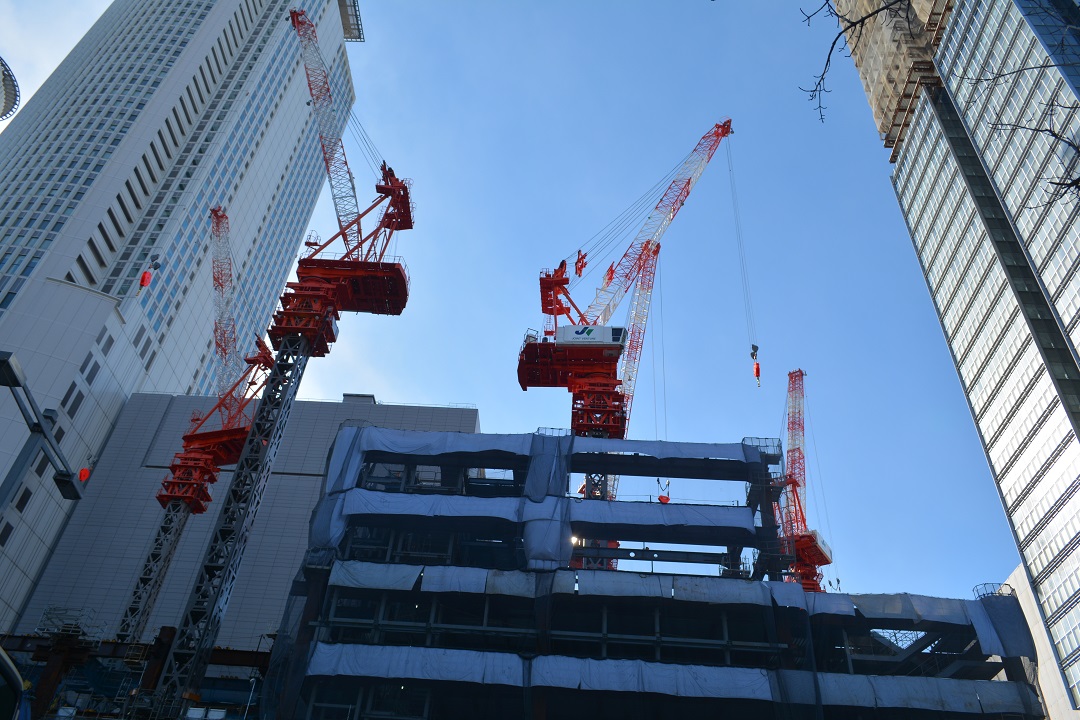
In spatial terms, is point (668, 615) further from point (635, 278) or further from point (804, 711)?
point (635, 278)

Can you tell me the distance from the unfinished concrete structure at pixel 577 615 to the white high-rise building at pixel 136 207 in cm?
3169

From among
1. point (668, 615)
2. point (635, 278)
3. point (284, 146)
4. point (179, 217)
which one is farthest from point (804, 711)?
point (284, 146)

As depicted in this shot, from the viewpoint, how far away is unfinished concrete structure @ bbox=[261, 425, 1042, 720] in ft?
172

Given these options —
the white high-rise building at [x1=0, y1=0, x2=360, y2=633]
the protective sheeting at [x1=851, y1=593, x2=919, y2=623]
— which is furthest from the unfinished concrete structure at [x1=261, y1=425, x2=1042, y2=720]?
the white high-rise building at [x1=0, y1=0, x2=360, y2=633]

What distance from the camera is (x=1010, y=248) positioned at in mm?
85688

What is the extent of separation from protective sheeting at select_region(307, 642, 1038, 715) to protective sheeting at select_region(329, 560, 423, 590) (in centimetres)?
451

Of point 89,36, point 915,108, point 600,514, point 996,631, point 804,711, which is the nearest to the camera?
point 804,711

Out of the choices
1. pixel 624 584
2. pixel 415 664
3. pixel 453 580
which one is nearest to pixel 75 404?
pixel 453 580

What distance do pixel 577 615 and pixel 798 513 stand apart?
5549 cm

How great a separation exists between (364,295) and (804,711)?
48471 mm

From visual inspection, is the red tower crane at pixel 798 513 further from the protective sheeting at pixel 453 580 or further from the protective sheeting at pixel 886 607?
the protective sheeting at pixel 453 580

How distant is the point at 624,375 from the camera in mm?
92250

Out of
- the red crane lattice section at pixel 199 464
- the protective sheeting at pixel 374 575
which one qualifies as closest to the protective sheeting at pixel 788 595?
the protective sheeting at pixel 374 575

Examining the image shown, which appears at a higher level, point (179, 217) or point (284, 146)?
point (284, 146)
